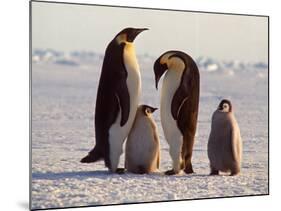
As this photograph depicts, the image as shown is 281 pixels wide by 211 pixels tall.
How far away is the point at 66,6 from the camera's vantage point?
2262mm

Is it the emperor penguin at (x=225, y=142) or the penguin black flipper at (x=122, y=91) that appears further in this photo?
the emperor penguin at (x=225, y=142)

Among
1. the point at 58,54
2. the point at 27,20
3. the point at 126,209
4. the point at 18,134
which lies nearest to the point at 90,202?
the point at 126,209

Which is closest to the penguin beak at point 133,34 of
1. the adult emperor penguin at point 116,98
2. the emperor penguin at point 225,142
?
the adult emperor penguin at point 116,98

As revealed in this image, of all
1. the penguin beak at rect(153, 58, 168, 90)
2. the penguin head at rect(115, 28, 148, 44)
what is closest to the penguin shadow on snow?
the penguin beak at rect(153, 58, 168, 90)

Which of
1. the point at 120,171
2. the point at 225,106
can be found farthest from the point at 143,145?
the point at 225,106

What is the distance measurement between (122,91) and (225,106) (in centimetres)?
45

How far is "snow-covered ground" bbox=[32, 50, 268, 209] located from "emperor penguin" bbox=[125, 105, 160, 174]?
26 millimetres

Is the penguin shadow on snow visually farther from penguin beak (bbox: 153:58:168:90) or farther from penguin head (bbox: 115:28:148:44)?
penguin head (bbox: 115:28:148:44)

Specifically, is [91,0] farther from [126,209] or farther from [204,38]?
[126,209]

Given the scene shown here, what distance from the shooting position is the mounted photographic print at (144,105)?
2.24 metres

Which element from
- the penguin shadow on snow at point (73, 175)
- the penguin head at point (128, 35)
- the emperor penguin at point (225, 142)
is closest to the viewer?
the penguin shadow on snow at point (73, 175)

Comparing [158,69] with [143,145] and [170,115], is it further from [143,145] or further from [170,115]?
[143,145]

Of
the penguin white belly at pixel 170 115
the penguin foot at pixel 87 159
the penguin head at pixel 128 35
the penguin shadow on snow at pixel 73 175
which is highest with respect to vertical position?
the penguin head at pixel 128 35

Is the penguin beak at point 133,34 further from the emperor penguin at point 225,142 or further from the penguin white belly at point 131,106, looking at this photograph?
the emperor penguin at point 225,142
